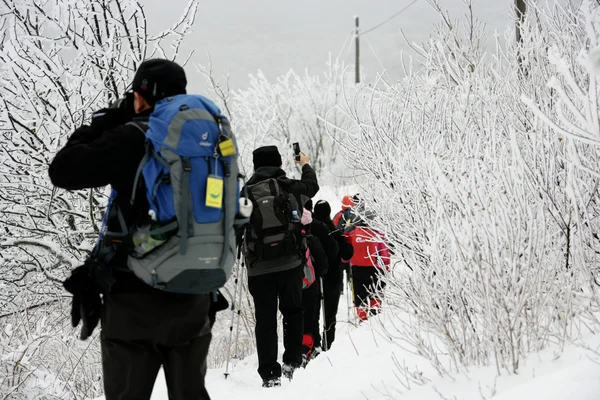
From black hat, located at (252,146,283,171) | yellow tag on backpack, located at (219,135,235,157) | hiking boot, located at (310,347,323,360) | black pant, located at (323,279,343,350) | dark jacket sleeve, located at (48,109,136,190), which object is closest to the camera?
dark jacket sleeve, located at (48,109,136,190)

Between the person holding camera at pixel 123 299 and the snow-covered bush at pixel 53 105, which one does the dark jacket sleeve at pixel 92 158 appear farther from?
the snow-covered bush at pixel 53 105

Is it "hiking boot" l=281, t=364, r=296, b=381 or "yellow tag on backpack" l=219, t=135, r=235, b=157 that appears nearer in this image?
"yellow tag on backpack" l=219, t=135, r=235, b=157

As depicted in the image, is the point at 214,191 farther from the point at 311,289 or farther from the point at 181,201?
the point at 311,289

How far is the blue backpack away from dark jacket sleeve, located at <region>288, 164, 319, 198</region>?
230 centimetres

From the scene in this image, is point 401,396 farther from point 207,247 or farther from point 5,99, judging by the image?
point 5,99

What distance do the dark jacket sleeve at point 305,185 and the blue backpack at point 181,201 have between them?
7.54 feet

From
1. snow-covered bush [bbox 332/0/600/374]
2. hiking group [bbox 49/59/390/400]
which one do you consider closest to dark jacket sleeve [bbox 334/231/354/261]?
snow-covered bush [bbox 332/0/600/374]

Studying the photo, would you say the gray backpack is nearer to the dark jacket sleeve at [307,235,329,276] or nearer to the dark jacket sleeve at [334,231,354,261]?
the dark jacket sleeve at [307,235,329,276]

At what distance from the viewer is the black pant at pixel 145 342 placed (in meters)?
1.96

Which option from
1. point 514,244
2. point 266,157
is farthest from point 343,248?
point 514,244

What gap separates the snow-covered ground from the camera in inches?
80.4

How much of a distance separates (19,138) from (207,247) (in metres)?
4.52

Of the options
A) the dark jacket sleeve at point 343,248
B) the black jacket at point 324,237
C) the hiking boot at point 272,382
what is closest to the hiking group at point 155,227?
the hiking boot at point 272,382

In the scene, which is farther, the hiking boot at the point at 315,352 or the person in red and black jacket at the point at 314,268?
the hiking boot at the point at 315,352
